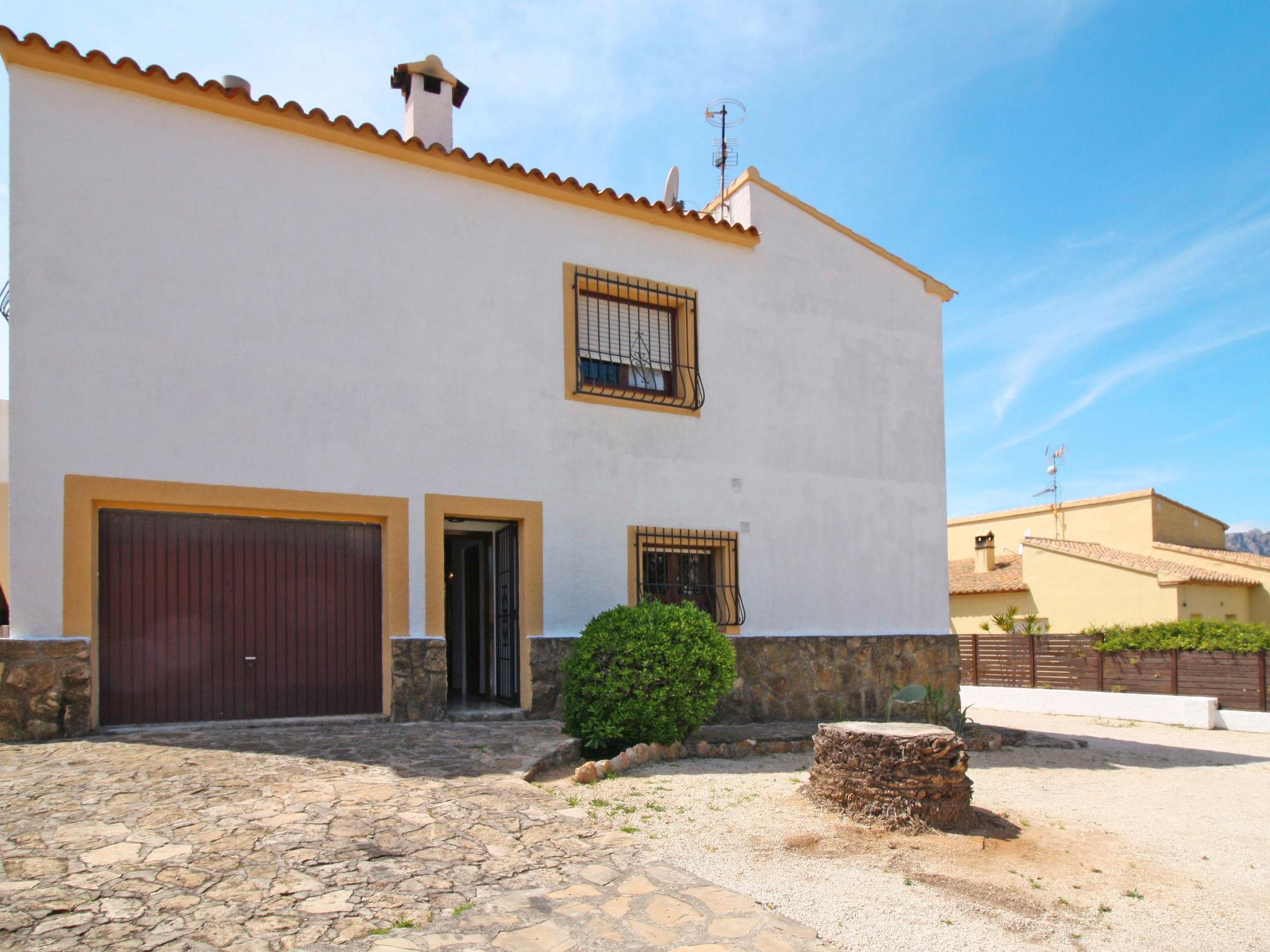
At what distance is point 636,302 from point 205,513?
5082 millimetres

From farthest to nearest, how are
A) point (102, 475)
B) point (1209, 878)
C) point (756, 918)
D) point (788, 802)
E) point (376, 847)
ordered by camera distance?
1. point (102, 475)
2. point (788, 802)
3. point (1209, 878)
4. point (376, 847)
5. point (756, 918)

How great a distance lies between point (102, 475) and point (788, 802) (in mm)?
5945

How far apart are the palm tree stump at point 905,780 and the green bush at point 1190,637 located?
11.9 meters

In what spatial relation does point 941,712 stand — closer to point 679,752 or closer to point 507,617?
point 679,752

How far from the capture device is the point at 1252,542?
10025cm

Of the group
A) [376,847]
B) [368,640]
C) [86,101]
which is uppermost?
[86,101]

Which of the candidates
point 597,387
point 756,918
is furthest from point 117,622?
point 756,918

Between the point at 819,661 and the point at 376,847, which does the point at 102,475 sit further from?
the point at 819,661

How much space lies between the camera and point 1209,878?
547 cm

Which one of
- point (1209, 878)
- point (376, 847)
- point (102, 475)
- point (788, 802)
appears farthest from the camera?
point (102, 475)

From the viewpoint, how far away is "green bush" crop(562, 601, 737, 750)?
7711 mm

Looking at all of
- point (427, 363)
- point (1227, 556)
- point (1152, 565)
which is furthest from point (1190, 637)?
point (427, 363)

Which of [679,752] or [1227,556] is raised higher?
[1227,556]

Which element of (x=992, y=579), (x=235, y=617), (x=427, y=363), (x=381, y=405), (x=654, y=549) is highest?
(x=427, y=363)
